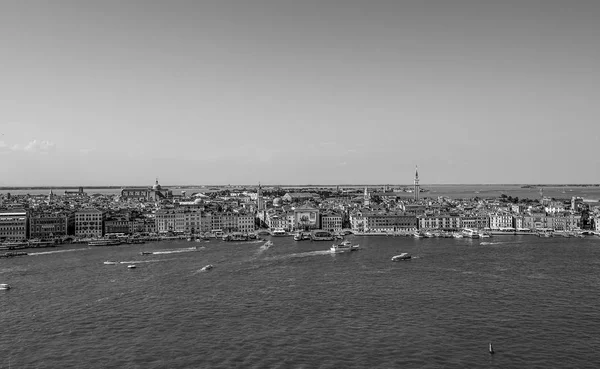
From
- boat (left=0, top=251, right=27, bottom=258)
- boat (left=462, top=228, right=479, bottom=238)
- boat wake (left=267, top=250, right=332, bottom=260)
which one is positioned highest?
boat (left=462, top=228, right=479, bottom=238)

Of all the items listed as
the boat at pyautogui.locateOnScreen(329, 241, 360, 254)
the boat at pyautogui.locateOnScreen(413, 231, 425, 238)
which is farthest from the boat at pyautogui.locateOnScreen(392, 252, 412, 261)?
the boat at pyautogui.locateOnScreen(413, 231, 425, 238)

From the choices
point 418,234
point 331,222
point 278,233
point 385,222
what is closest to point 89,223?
point 278,233

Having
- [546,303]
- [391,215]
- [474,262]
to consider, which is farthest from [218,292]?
[391,215]

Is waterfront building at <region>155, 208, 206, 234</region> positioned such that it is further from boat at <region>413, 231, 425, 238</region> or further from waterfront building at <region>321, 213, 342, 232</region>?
boat at <region>413, 231, 425, 238</region>

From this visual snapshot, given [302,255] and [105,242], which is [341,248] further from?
[105,242]

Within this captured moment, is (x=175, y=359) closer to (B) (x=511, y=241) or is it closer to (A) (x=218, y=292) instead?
(A) (x=218, y=292)
